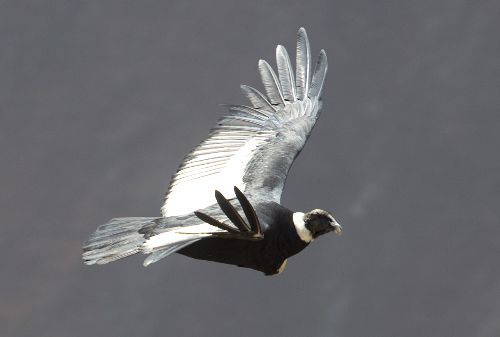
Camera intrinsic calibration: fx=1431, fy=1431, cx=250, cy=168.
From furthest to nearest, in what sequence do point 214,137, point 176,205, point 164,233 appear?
1. point 214,137
2. point 176,205
3. point 164,233

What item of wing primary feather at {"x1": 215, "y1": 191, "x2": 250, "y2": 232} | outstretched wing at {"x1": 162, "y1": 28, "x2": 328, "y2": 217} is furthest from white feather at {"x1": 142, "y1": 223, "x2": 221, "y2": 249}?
outstretched wing at {"x1": 162, "y1": 28, "x2": 328, "y2": 217}

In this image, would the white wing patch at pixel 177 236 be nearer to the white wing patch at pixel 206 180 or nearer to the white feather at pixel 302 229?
the white feather at pixel 302 229

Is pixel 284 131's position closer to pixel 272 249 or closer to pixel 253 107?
pixel 253 107

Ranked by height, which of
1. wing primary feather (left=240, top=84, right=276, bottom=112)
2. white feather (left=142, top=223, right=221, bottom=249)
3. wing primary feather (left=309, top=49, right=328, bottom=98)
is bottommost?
white feather (left=142, top=223, right=221, bottom=249)

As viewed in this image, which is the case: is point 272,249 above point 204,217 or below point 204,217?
below

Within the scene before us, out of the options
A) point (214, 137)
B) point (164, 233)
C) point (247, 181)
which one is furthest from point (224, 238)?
point (214, 137)

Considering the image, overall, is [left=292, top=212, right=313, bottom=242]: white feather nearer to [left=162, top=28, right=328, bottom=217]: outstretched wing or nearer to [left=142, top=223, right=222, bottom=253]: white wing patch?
[left=162, top=28, right=328, bottom=217]: outstretched wing

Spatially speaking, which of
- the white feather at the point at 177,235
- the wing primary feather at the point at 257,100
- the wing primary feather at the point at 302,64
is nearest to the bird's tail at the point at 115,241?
the white feather at the point at 177,235

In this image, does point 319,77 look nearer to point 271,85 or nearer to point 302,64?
point 302,64
